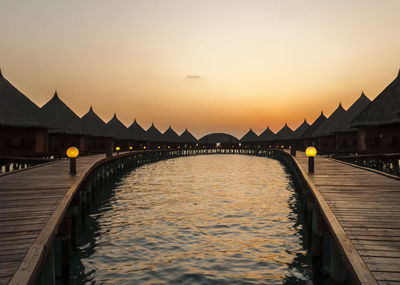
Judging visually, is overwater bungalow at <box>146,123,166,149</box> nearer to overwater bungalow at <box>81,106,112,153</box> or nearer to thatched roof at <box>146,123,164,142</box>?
thatched roof at <box>146,123,164,142</box>

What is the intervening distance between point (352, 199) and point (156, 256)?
5021mm

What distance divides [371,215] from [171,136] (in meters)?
67.5

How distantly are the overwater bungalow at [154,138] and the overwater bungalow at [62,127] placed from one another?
27.5m

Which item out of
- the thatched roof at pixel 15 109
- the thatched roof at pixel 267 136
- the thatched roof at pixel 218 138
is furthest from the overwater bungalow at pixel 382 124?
the thatched roof at pixel 218 138

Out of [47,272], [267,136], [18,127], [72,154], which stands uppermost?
[267,136]

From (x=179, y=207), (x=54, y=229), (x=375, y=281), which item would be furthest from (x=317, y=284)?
(x=179, y=207)

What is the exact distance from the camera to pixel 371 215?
6211 millimetres

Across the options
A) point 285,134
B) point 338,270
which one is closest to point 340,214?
point 338,270

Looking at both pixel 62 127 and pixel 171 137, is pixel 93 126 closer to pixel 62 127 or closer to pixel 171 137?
pixel 62 127

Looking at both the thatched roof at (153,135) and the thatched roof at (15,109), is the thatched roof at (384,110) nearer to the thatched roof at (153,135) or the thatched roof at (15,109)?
the thatched roof at (15,109)

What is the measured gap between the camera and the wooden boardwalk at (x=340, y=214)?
4316mm

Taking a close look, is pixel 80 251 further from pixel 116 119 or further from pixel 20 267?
pixel 116 119

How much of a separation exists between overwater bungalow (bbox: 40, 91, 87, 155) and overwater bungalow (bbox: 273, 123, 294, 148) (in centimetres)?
4218

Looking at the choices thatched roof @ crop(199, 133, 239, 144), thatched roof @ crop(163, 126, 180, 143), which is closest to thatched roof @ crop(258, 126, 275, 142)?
Answer: thatched roof @ crop(163, 126, 180, 143)
